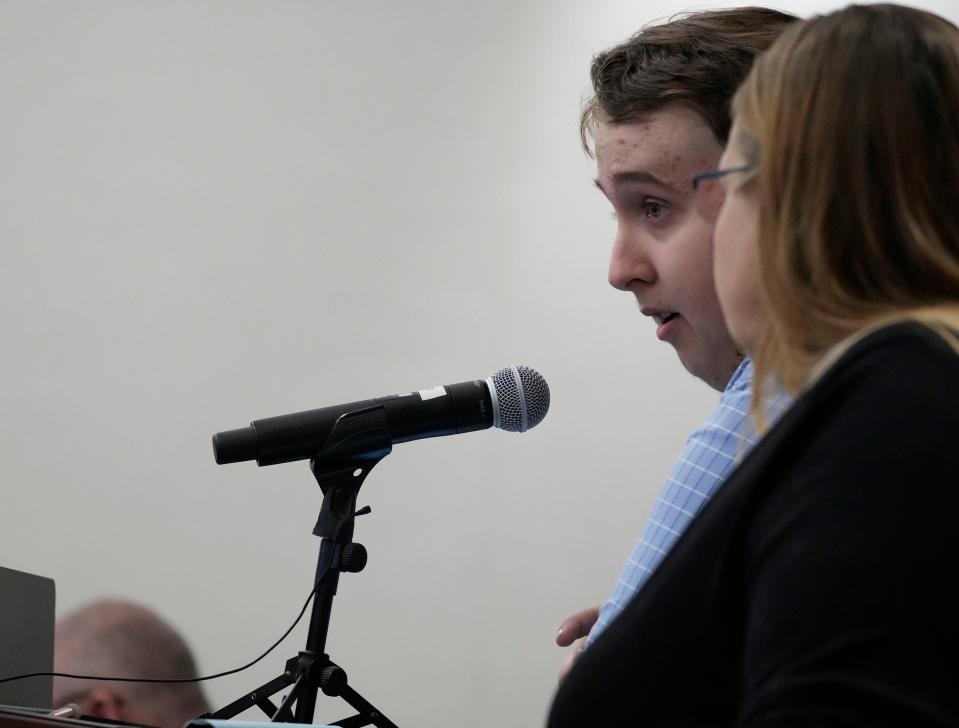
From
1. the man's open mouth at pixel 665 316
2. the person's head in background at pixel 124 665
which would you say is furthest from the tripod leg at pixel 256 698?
the man's open mouth at pixel 665 316

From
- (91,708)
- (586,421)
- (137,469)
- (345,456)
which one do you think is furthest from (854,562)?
(137,469)

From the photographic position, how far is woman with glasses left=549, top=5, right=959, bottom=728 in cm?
53

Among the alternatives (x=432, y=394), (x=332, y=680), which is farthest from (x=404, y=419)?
(x=332, y=680)

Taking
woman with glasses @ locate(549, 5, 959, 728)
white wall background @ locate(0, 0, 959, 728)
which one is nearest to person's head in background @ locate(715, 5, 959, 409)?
woman with glasses @ locate(549, 5, 959, 728)

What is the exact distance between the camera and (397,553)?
2.71 meters

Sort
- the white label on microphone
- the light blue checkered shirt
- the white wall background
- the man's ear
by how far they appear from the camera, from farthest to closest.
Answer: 1. the white wall background
2. the man's ear
3. the white label on microphone
4. the light blue checkered shirt

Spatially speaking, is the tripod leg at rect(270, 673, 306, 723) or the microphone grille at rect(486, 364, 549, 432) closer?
the tripod leg at rect(270, 673, 306, 723)

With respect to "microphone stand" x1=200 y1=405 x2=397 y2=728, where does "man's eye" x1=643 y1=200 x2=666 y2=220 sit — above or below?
above

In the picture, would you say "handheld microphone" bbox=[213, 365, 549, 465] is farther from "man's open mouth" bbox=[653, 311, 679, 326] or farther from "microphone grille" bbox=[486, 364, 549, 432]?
"man's open mouth" bbox=[653, 311, 679, 326]

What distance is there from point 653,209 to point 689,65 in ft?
0.62

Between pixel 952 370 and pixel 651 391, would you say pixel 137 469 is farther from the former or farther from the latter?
pixel 952 370

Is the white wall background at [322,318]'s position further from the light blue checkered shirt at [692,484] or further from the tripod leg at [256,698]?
the light blue checkered shirt at [692,484]

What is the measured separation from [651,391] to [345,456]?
1.56 meters

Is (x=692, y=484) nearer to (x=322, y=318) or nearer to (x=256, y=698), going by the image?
(x=256, y=698)
